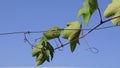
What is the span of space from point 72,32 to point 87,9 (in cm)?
14

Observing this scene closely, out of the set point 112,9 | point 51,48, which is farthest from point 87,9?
point 51,48

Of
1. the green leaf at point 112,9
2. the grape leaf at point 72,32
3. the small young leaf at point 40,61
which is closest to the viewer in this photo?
the green leaf at point 112,9

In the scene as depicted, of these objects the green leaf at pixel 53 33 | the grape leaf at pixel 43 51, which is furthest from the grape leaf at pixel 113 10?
the grape leaf at pixel 43 51

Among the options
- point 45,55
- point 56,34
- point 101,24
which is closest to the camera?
point 101,24

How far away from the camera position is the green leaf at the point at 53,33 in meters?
1.12

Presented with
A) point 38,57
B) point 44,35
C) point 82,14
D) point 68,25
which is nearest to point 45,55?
point 38,57

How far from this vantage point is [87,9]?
91 centimetres

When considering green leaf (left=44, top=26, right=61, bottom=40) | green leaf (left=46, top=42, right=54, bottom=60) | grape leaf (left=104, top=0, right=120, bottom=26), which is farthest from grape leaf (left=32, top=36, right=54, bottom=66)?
grape leaf (left=104, top=0, right=120, bottom=26)

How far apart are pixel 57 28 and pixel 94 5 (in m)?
0.28

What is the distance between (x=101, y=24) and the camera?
0.86m

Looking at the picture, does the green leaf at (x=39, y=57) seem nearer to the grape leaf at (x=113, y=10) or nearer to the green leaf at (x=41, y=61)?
the green leaf at (x=41, y=61)

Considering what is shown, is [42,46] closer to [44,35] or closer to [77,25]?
[44,35]

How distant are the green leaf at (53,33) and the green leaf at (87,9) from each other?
0.67 ft

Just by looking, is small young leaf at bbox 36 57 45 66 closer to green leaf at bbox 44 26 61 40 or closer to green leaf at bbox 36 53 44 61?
green leaf at bbox 36 53 44 61
